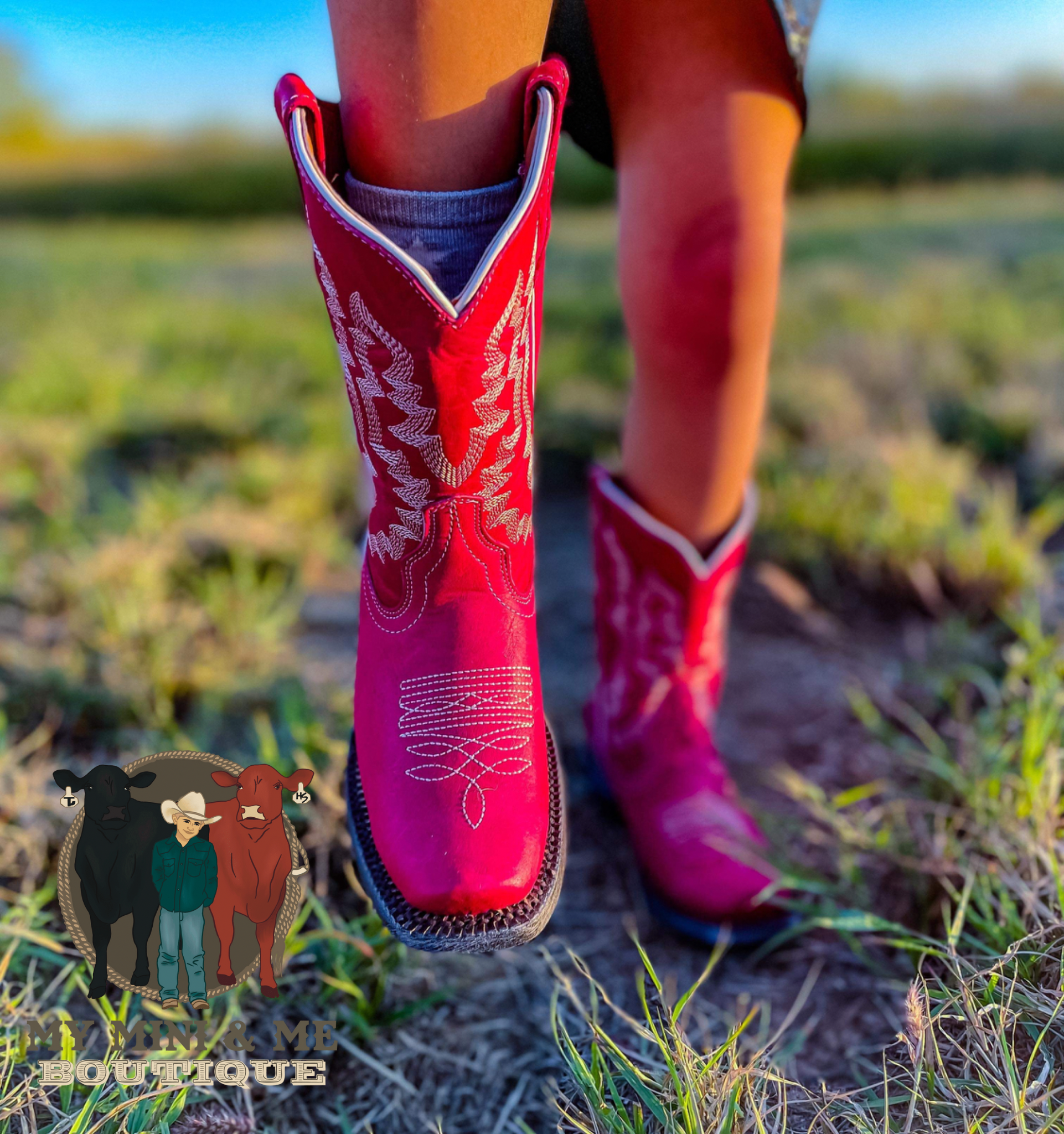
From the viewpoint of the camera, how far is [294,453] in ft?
7.81

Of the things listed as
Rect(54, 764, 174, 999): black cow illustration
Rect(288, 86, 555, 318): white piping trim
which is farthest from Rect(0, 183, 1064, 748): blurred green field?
Rect(288, 86, 555, 318): white piping trim

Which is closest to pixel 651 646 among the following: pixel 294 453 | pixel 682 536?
pixel 682 536

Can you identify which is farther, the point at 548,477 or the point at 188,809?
the point at 548,477

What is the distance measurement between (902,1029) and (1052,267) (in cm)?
386

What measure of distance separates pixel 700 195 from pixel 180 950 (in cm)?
90

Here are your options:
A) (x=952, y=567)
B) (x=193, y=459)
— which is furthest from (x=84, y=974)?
(x=193, y=459)

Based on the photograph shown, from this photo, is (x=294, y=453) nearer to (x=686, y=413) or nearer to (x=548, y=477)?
(x=548, y=477)

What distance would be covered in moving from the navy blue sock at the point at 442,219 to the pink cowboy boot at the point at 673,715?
1.33ft

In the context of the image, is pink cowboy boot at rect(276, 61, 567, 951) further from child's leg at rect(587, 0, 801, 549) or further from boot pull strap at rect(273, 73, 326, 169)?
child's leg at rect(587, 0, 801, 549)

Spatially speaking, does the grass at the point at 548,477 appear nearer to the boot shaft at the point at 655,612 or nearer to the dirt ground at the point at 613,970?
the dirt ground at the point at 613,970

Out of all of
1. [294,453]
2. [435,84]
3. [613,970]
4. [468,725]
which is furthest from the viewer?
[294,453]

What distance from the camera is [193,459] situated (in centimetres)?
233

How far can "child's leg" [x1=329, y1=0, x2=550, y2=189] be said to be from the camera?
725mm

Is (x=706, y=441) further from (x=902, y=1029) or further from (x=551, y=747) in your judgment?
(x=902, y=1029)
